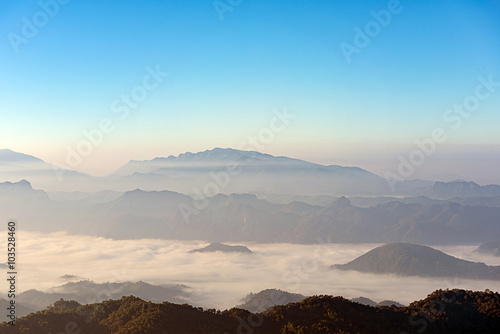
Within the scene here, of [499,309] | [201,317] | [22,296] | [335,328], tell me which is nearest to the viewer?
[335,328]

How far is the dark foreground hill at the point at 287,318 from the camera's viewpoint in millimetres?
49688

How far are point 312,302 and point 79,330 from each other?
28839 mm

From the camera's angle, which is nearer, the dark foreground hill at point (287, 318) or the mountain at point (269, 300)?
→ the dark foreground hill at point (287, 318)

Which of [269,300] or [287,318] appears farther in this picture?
[269,300]

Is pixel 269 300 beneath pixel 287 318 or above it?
beneath

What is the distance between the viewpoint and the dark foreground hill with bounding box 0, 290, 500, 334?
4969 centimetres

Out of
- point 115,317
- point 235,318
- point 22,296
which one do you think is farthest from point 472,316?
point 22,296

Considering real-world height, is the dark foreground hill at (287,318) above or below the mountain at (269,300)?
above

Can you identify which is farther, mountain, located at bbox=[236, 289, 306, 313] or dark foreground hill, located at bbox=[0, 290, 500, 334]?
mountain, located at bbox=[236, 289, 306, 313]

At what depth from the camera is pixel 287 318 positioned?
5144cm

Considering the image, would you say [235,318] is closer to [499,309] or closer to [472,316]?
[472,316]

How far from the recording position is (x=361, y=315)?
2074 inches

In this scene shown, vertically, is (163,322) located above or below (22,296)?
above

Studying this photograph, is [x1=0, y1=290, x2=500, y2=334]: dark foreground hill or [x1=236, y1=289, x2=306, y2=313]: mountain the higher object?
[x1=0, y1=290, x2=500, y2=334]: dark foreground hill
